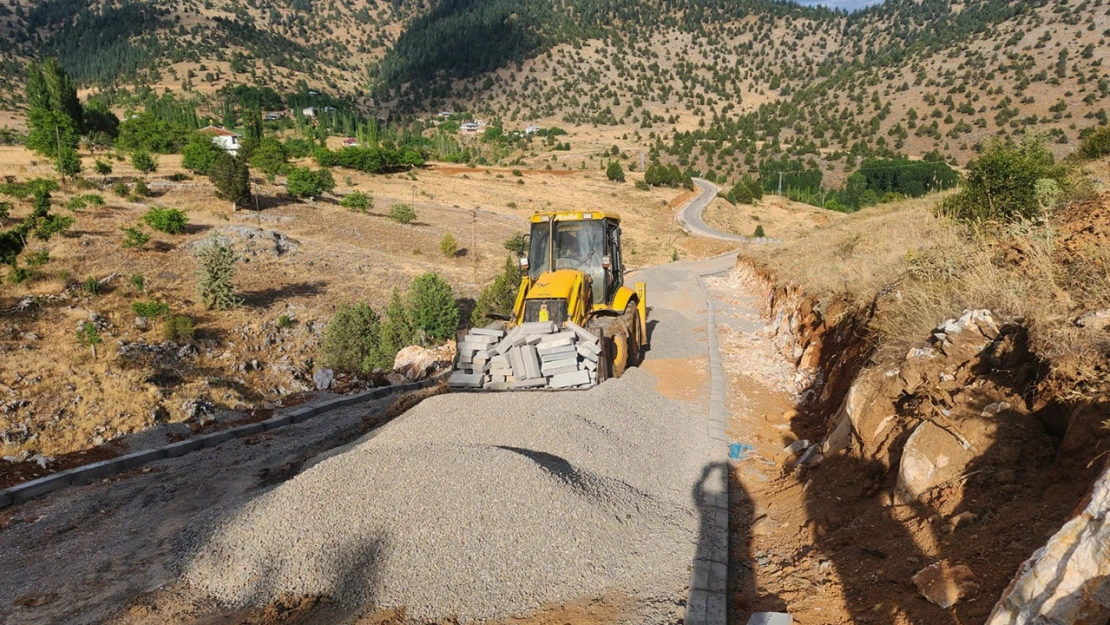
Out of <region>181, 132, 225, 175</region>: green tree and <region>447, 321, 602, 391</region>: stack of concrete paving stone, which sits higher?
<region>181, 132, 225, 175</region>: green tree

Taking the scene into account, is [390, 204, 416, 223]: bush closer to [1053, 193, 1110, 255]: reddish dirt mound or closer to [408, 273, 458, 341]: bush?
[408, 273, 458, 341]: bush

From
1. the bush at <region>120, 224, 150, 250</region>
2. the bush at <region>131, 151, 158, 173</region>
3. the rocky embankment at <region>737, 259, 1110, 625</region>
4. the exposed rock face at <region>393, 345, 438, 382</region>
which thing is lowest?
the exposed rock face at <region>393, 345, 438, 382</region>

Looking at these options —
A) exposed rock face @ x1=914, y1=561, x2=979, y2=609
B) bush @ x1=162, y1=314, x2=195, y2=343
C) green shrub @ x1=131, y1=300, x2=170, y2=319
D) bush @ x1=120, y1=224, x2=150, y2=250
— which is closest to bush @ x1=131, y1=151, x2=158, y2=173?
bush @ x1=120, y1=224, x2=150, y2=250

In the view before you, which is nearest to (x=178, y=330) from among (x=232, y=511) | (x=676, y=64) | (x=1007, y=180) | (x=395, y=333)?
(x=395, y=333)

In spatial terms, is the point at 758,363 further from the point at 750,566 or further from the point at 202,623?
the point at 202,623

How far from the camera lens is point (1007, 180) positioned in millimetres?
11453

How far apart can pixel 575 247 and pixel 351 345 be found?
783 cm

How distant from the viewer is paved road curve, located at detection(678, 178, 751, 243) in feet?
145

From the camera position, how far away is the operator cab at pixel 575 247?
12039 millimetres

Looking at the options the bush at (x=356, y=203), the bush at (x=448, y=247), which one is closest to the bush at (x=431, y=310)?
the bush at (x=448, y=247)

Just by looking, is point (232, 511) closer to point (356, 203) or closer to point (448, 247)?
point (448, 247)

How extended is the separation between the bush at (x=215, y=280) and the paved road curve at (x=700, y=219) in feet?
109

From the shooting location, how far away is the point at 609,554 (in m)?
5.50

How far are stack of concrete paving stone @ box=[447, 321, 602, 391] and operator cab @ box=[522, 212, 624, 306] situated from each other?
7.63ft
